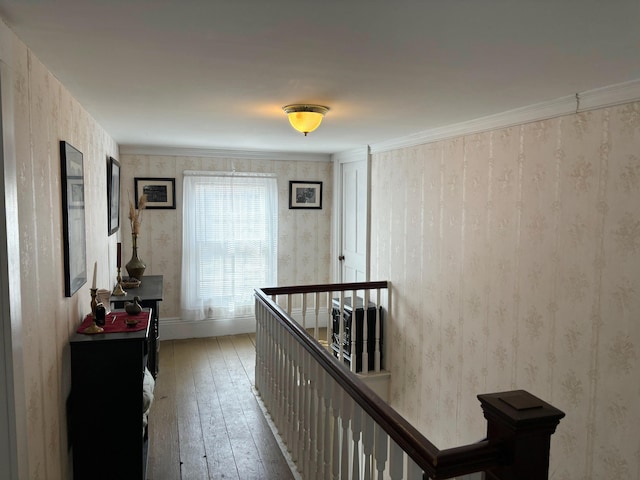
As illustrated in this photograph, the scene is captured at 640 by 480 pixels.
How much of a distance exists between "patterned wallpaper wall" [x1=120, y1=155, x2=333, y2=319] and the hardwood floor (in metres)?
1.10

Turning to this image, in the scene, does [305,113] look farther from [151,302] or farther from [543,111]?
[151,302]

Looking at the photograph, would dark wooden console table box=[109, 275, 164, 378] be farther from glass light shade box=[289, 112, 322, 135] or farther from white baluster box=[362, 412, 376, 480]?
white baluster box=[362, 412, 376, 480]

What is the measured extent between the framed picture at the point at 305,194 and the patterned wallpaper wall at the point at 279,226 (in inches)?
2.5

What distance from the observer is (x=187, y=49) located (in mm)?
1929

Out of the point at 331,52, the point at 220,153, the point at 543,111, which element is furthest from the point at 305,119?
the point at 220,153

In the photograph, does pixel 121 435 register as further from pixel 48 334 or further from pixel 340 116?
pixel 340 116

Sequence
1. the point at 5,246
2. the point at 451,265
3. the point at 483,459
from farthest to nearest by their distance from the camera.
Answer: the point at 451,265 → the point at 5,246 → the point at 483,459

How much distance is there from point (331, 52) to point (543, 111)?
5.34 ft

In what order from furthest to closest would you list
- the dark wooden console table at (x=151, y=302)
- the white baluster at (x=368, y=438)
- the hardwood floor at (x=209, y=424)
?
the dark wooden console table at (x=151, y=302) → the hardwood floor at (x=209, y=424) → the white baluster at (x=368, y=438)

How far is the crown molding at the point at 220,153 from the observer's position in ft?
17.7

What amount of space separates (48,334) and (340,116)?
2.26m

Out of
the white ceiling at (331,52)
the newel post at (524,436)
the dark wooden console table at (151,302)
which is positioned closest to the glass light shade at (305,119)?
the white ceiling at (331,52)

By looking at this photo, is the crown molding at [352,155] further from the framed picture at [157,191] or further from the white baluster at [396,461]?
the white baluster at [396,461]

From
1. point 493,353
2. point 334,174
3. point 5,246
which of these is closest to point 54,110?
point 5,246
